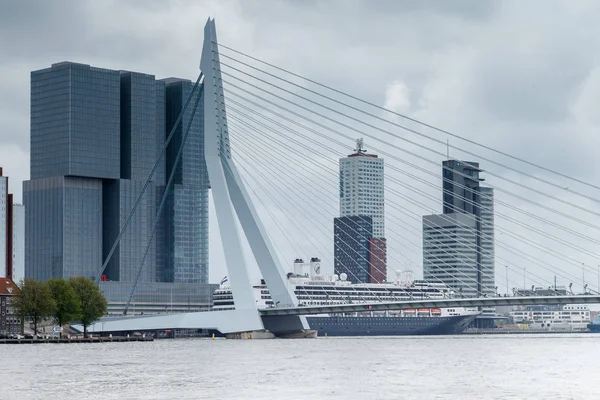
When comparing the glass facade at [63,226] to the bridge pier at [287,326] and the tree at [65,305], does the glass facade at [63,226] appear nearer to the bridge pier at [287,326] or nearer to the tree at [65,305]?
the tree at [65,305]

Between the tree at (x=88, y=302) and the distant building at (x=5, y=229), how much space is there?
5933cm

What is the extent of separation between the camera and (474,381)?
38.2 meters

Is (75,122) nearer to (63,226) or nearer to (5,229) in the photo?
(63,226)

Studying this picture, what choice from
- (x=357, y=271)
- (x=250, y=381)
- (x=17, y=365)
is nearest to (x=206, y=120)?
(x=17, y=365)

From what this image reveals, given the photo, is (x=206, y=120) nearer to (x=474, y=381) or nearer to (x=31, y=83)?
(x=474, y=381)

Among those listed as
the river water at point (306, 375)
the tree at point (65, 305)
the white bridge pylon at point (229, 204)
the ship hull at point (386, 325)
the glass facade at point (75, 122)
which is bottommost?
the ship hull at point (386, 325)

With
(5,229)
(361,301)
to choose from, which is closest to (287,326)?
(361,301)

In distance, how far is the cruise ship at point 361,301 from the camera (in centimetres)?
11838

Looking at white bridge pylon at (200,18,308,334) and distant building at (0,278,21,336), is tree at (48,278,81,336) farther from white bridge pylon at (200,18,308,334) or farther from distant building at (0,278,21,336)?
white bridge pylon at (200,18,308,334)

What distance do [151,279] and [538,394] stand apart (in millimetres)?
129041

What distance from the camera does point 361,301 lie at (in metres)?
130

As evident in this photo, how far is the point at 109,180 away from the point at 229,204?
85.2 meters

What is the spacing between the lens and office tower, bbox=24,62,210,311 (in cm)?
15275

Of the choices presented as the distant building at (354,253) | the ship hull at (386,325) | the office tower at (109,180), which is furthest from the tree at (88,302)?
the distant building at (354,253)
